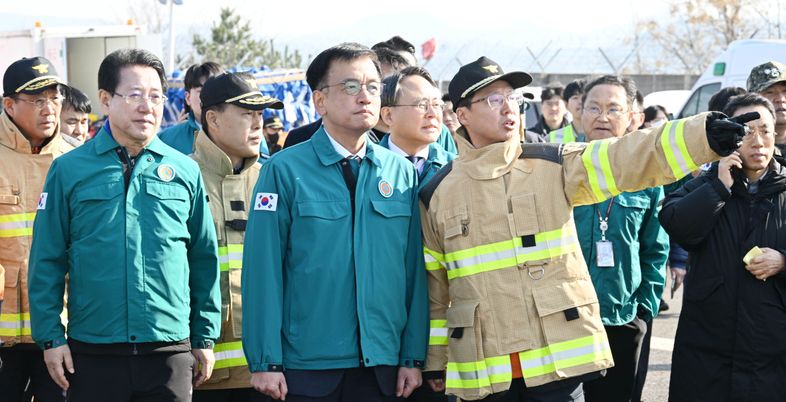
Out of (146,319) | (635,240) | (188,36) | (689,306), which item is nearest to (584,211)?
(635,240)

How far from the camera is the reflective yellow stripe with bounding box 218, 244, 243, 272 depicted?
553cm

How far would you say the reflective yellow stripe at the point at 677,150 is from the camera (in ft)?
13.5

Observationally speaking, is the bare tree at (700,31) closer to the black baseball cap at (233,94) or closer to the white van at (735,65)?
the white van at (735,65)

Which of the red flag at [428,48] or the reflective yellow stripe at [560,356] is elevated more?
the red flag at [428,48]

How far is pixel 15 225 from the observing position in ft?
18.7

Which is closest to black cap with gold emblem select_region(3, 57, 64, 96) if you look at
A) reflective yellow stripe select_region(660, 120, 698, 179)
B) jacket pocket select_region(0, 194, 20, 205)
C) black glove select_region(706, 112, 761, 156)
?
jacket pocket select_region(0, 194, 20, 205)

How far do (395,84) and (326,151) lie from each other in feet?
4.95

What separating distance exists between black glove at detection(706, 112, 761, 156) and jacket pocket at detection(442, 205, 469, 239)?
1.12 m

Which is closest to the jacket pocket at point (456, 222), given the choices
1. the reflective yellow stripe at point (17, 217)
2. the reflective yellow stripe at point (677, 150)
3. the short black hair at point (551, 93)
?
the reflective yellow stripe at point (677, 150)

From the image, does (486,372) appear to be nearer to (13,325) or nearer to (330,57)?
(330,57)

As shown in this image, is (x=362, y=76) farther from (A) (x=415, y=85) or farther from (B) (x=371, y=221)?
(A) (x=415, y=85)

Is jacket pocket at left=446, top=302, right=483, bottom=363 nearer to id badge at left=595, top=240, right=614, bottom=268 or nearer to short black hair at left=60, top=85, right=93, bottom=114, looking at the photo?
id badge at left=595, top=240, right=614, bottom=268

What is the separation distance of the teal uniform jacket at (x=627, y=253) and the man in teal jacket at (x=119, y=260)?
92.2 inches

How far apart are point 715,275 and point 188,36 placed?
188 feet
